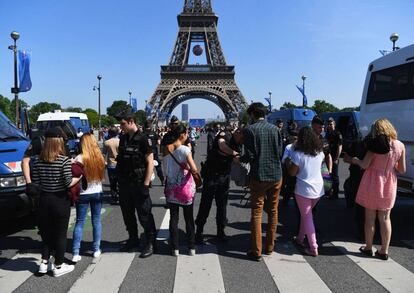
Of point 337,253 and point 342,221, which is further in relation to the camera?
point 342,221

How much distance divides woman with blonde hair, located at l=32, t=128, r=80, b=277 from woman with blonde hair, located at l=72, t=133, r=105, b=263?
1.12 ft

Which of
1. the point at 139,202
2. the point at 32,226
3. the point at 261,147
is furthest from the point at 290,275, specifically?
the point at 32,226

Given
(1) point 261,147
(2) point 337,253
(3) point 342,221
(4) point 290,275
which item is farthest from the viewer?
(3) point 342,221

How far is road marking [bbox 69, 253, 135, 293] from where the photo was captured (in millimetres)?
3922

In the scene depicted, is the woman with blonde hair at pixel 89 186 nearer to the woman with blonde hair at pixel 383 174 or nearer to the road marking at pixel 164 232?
the road marking at pixel 164 232

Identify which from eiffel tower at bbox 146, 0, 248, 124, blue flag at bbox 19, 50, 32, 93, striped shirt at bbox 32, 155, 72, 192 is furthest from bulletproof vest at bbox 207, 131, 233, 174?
eiffel tower at bbox 146, 0, 248, 124

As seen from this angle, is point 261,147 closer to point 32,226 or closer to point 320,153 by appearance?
point 320,153

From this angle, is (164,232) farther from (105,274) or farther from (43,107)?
(43,107)

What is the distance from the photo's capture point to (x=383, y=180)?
15.6 feet

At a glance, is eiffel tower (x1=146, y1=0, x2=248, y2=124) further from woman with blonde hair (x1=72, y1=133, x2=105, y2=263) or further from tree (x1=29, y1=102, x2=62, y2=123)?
tree (x1=29, y1=102, x2=62, y2=123)

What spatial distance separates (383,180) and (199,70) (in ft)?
210

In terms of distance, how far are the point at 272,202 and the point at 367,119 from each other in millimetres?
4019

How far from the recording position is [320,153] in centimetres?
505

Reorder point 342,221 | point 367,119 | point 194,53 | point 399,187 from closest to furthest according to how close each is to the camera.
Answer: point 399,187
point 342,221
point 367,119
point 194,53
